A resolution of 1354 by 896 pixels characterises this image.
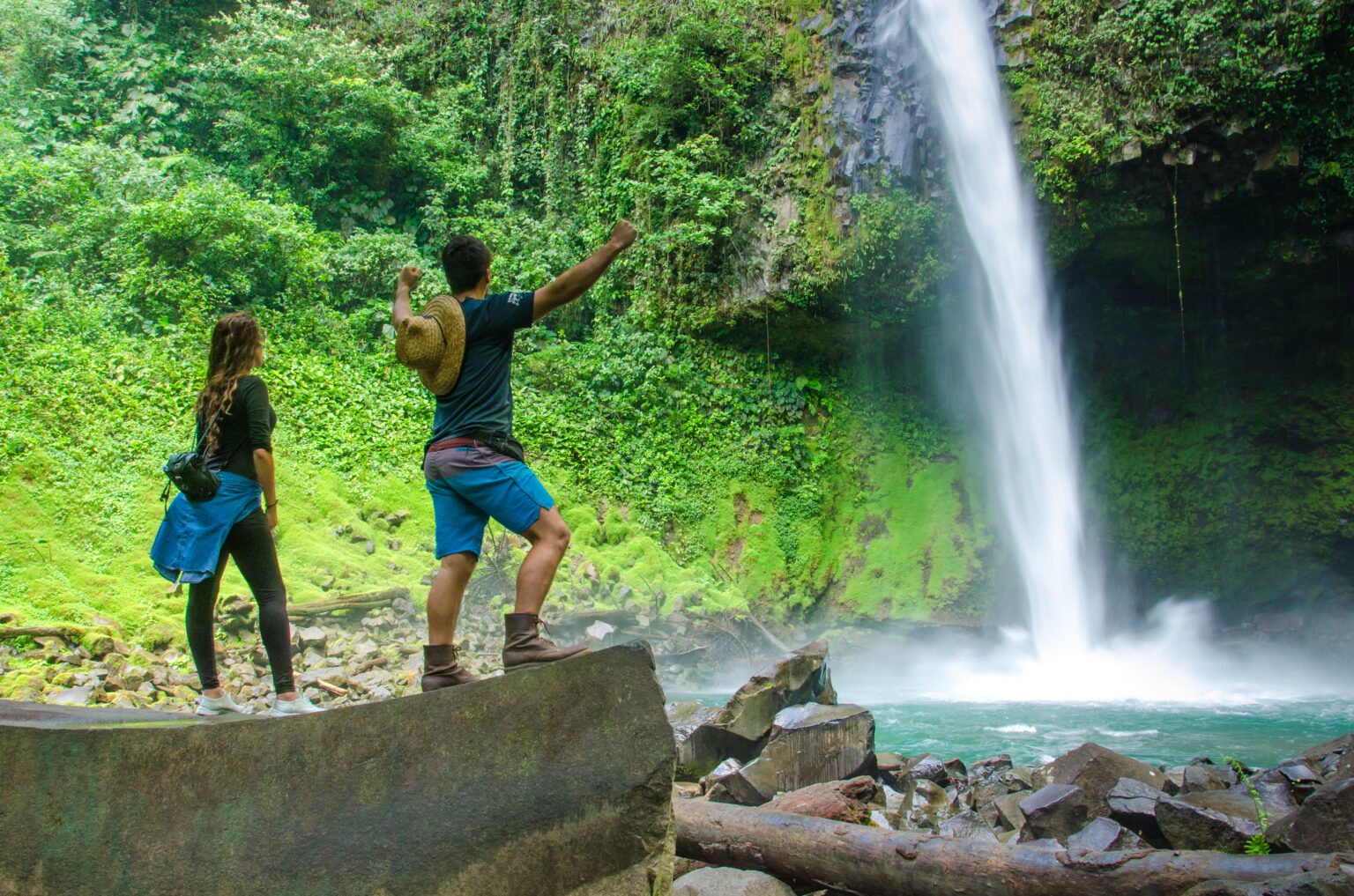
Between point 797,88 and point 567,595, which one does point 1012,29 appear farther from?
point 567,595

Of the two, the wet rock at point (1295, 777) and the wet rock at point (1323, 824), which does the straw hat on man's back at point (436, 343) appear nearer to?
the wet rock at point (1323, 824)

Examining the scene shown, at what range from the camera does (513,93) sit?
18.1 metres

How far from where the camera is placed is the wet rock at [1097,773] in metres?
4.55

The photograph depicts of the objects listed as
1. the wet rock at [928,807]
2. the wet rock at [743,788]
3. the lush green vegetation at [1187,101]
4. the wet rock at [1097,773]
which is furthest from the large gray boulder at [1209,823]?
the lush green vegetation at [1187,101]

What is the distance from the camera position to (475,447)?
10.3 ft

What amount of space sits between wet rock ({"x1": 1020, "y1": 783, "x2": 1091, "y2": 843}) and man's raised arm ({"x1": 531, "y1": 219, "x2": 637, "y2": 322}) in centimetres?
320

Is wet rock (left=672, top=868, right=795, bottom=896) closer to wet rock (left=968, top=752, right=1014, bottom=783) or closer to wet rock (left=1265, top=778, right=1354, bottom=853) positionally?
wet rock (left=1265, top=778, right=1354, bottom=853)

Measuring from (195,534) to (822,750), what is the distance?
3.62m

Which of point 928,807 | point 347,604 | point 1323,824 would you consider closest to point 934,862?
point 1323,824

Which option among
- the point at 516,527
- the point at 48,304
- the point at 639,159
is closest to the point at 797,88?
the point at 639,159

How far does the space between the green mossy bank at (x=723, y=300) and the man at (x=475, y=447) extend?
7.40 m

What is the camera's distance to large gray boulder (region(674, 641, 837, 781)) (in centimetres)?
607

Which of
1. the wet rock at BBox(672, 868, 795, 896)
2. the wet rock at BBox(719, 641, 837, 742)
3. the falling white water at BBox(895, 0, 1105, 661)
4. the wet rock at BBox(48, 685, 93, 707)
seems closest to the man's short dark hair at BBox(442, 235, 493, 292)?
the wet rock at BBox(672, 868, 795, 896)

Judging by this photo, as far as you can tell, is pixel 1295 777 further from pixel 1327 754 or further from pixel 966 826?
pixel 966 826
